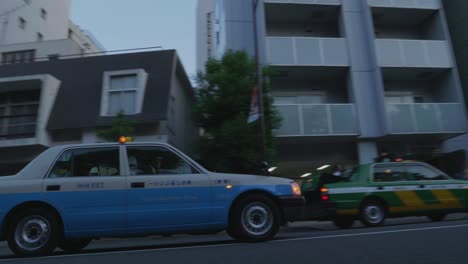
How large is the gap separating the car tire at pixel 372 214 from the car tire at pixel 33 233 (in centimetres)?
706

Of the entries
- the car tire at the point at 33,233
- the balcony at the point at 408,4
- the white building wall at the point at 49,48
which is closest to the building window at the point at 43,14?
the white building wall at the point at 49,48

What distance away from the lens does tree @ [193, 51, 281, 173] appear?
1448cm

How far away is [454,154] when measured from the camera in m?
18.4

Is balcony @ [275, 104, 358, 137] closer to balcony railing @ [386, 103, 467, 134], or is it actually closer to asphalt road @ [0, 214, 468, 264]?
balcony railing @ [386, 103, 467, 134]

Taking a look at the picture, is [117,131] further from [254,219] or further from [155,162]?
[254,219]

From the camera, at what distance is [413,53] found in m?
18.4

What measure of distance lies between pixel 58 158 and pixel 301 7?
48.9 ft

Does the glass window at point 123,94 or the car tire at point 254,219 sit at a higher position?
the glass window at point 123,94

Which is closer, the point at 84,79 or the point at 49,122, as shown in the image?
the point at 49,122

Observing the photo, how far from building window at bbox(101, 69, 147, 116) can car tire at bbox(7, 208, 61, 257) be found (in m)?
11.1

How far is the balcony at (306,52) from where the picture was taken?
17.6m

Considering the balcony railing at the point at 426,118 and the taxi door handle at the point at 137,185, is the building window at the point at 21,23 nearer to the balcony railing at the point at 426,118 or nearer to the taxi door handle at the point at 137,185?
the balcony railing at the point at 426,118

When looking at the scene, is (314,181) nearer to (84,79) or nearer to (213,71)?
(213,71)

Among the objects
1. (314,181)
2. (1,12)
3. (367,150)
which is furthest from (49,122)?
(1,12)
